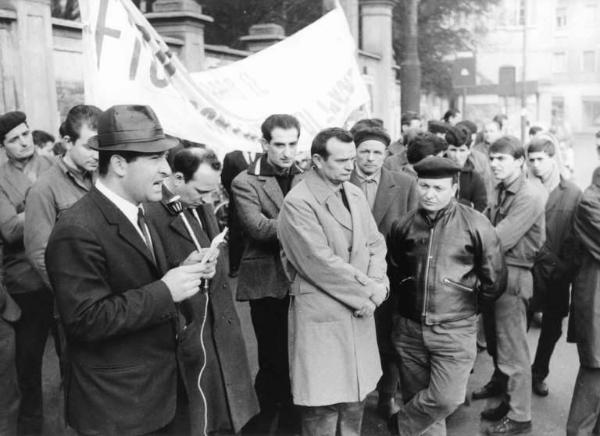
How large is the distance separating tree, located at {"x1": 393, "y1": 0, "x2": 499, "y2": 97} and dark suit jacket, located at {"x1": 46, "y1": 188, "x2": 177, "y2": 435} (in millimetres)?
23156

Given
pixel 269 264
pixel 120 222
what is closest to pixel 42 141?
pixel 269 264

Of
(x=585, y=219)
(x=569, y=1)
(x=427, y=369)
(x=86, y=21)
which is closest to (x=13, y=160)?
(x=86, y=21)

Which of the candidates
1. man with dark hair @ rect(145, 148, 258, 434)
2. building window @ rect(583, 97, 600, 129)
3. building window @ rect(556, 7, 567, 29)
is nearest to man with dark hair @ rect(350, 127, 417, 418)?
man with dark hair @ rect(145, 148, 258, 434)

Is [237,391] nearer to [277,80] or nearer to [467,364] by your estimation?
[467,364]

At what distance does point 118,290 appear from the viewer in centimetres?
253

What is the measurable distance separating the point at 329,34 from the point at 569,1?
52.6 metres

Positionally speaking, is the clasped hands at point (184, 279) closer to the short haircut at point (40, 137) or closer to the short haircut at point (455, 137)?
the short haircut at point (455, 137)

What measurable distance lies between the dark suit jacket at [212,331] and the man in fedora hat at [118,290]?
1.76ft

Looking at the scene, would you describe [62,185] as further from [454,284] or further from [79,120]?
[454,284]

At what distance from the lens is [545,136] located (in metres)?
5.35

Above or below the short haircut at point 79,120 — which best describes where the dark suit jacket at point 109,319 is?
below

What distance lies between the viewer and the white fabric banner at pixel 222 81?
13.3 ft

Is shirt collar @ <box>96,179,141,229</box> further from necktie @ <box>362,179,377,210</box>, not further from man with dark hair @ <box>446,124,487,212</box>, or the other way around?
man with dark hair @ <box>446,124,487,212</box>

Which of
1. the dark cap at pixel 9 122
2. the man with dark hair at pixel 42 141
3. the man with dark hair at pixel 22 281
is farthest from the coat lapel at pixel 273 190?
the man with dark hair at pixel 42 141
